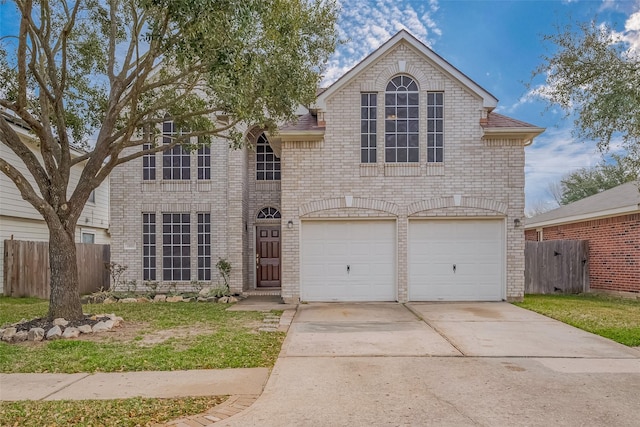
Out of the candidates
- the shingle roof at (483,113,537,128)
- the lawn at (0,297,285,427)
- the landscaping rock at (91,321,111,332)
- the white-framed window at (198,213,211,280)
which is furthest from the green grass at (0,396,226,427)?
the shingle roof at (483,113,537,128)

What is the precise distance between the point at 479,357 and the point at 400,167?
6.58 m

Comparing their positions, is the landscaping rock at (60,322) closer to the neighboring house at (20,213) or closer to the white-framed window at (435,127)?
A: the neighboring house at (20,213)

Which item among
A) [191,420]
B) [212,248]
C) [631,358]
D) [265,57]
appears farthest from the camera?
[212,248]

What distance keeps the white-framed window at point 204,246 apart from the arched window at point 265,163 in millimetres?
2296

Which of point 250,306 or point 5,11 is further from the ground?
point 5,11

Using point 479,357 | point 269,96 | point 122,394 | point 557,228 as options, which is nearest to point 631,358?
point 479,357

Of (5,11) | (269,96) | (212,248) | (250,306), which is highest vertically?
(5,11)

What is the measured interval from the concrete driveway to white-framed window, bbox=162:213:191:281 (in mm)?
7129

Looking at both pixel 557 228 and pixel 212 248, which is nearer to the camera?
pixel 212 248

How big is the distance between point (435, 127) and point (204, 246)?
26.7ft

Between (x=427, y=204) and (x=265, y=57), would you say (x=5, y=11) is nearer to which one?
(x=265, y=57)

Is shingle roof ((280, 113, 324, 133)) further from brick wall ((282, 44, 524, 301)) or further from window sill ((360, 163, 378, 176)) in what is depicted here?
window sill ((360, 163, 378, 176))

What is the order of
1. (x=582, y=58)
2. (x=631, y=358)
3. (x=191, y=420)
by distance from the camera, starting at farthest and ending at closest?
(x=582, y=58) < (x=631, y=358) < (x=191, y=420)

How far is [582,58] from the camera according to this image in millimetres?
9508
